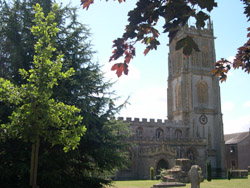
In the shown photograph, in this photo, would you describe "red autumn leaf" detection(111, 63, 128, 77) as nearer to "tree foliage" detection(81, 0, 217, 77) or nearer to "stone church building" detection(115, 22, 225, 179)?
"tree foliage" detection(81, 0, 217, 77)

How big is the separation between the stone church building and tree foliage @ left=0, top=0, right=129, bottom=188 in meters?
22.5

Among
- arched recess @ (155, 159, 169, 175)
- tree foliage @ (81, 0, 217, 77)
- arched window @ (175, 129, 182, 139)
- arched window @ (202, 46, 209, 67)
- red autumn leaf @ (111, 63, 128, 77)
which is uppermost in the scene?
arched window @ (202, 46, 209, 67)

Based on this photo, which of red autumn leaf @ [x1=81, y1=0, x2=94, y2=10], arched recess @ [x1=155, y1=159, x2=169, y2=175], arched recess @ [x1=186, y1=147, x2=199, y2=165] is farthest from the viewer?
arched recess @ [x1=186, y1=147, x2=199, y2=165]

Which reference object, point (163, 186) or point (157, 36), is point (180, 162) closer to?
point (163, 186)

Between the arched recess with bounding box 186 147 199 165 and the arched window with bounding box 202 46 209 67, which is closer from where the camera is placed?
the arched recess with bounding box 186 147 199 165

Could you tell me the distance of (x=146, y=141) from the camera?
3744 cm

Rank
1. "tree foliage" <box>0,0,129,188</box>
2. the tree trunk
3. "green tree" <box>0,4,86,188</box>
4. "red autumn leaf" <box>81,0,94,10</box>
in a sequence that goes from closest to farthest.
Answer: "red autumn leaf" <box>81,0,94,10</box> → the tree trunk → "green tree" <box>0,4,86,188</box> → "tree foliage" <box>0,0,129,188</box>

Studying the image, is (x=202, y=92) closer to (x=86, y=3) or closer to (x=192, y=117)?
(x=192, y=117)

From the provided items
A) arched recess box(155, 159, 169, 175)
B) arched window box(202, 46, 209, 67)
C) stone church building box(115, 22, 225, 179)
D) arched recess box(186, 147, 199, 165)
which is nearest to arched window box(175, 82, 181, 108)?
stone church building box(115, 22, 225, 179)

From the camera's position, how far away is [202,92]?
49156mm

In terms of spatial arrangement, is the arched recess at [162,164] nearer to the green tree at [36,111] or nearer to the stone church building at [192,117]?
the stone church building at [192,117]

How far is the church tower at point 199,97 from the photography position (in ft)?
151

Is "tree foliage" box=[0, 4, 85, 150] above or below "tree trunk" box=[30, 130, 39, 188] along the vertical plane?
above

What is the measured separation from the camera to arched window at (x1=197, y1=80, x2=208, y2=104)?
1914 inches
